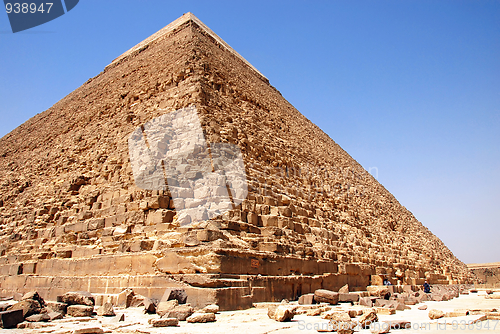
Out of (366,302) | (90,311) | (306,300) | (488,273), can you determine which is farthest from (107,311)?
(488,273)

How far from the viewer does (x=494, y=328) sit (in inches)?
140

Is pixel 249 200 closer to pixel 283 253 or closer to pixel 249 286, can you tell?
pixel 283 253

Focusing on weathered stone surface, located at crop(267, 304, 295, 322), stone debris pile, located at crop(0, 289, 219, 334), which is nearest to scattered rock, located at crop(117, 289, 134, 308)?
stone debris pile, located at crop(0, 289, 219, 334)

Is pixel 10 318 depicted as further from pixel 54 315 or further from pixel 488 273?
pixel 488 273

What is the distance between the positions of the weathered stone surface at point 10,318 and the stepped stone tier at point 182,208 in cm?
170

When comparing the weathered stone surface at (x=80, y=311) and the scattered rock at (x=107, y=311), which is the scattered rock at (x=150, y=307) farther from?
the weathered stone surface at (x=80, y=311)

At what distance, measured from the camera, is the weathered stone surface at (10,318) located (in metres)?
3.70

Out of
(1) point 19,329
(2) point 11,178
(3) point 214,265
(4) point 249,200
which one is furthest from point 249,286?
(2) point 11,178

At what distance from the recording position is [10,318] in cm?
376

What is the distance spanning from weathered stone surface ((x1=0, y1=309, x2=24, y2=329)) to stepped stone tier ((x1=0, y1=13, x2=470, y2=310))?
1.70 m

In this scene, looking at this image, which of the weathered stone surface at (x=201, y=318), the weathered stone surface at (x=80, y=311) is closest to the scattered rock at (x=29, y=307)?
the weathered stone surface at (x=80, y=311)

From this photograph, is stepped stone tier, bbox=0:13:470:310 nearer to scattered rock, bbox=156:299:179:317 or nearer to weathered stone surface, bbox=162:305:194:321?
scattered rock, bbox=156:299:179:317

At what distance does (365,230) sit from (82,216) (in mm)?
9494

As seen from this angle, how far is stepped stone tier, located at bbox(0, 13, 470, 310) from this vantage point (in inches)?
224
